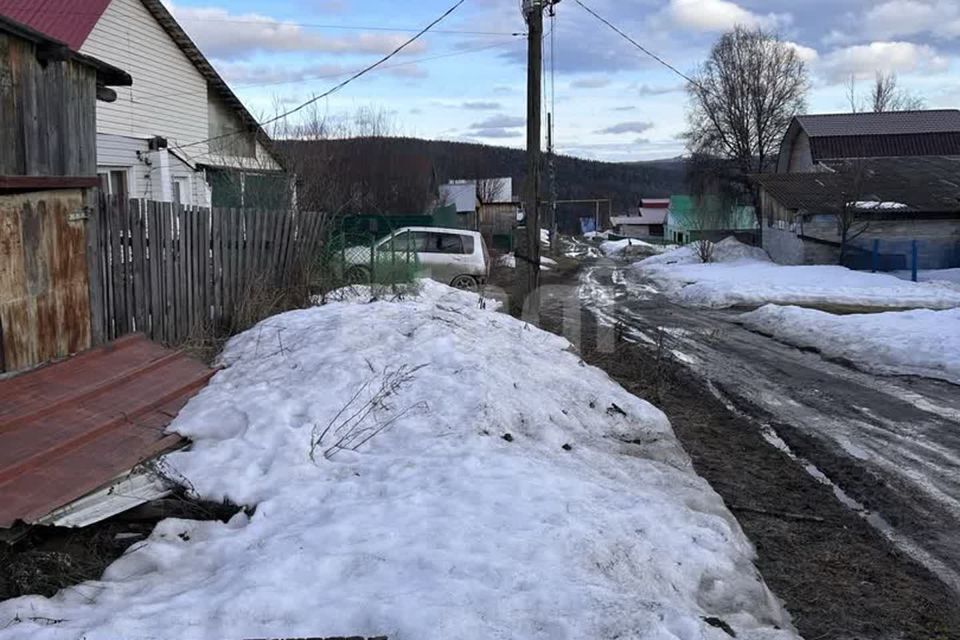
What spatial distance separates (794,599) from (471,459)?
6.66ft

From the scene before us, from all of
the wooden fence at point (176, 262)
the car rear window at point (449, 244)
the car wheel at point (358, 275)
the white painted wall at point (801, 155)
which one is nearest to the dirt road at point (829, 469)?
the car wheel at point (358, 275)

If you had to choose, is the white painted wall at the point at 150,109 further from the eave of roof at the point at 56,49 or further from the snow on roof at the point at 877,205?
the snow on roof at the point at 877,205

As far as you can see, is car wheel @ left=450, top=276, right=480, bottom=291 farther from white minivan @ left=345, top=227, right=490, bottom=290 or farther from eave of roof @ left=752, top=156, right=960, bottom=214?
eave of roof @ left=752, top=156, right=960, bottom=214

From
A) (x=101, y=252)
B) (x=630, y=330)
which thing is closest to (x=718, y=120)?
(x=630, y=330)

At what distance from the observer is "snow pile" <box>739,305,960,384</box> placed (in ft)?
39.1

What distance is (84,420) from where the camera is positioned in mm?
5340

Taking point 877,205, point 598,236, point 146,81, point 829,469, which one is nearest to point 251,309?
point 829,469

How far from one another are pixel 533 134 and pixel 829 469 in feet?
26.7

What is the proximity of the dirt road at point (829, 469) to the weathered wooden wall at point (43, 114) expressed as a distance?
5.86 metres

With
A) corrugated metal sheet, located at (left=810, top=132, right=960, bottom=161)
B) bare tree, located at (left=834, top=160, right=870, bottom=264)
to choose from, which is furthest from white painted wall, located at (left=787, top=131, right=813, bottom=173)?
bare tree, located at (left=834, top=160, right=870, bottom=264)

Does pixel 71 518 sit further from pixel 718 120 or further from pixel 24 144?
pixel 718 120

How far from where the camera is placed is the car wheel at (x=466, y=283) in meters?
19.5

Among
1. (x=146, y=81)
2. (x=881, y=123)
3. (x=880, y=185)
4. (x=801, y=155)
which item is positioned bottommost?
(x=880, y=185)

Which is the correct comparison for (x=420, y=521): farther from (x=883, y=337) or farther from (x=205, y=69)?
(x=205, y=69)
